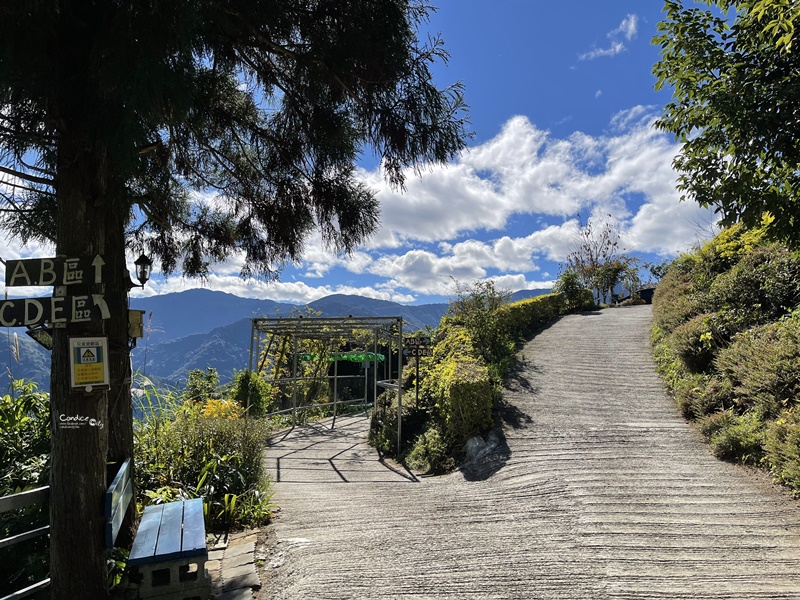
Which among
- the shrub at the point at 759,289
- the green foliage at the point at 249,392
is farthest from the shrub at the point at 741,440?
the green foliage at the point at 249,392

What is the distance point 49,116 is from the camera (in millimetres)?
2512

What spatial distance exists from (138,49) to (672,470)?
546cm

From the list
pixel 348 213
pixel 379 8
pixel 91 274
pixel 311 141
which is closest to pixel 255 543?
pixel 91 274

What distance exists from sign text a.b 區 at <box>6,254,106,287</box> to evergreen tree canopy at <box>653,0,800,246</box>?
153 inches

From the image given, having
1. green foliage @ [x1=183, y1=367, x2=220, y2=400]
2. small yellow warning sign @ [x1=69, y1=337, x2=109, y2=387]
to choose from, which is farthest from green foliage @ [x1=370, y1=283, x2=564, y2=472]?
small yellow warning sign @ [x1=69, y1=337, x2=109, y2=387]

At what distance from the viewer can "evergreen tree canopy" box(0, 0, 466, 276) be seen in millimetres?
2107

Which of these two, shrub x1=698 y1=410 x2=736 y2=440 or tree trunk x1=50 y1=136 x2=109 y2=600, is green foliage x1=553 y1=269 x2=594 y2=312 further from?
tree trunk x1=50 y1=136 x2=109 y2=600

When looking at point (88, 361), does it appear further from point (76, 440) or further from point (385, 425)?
point (385, 425)

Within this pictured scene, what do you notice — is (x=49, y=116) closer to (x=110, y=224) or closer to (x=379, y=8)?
(x=110, y=224)

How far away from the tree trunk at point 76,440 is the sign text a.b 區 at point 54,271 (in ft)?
0.18

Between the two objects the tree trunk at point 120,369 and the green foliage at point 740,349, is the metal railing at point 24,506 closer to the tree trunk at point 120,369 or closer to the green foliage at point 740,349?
the tree trunk at point 120,369

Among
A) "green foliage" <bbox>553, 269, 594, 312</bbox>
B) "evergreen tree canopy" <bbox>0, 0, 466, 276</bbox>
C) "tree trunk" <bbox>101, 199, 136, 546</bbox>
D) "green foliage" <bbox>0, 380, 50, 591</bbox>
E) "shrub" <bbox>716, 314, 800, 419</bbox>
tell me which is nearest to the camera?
"evergreen tree canopy" <bbox>0, 0, 466, 276</bbox>

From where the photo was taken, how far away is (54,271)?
2443 millimetres

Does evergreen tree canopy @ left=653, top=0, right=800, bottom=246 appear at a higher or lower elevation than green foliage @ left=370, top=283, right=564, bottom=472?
higher
